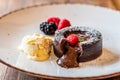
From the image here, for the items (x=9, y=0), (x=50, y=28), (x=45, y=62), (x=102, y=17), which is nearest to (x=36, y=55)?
(x=45, y=62)

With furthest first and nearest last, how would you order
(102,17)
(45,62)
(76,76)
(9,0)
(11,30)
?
(9,0) < (102,17) < (11,30) < (45,62) < (76,76)

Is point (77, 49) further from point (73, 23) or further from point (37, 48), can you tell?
point (73, 23)

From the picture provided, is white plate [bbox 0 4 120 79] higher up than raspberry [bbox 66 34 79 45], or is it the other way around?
raspberry [bbox 66 34 79 45]

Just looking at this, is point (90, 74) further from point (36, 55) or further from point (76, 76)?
point (36, 55)

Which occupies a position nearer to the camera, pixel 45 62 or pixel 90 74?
pixel 90 74

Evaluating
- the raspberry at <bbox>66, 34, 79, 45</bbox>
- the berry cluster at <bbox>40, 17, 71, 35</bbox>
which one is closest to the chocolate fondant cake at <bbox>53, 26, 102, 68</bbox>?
the raspberry at <bbox>66, 34, 79, 45</bbox>

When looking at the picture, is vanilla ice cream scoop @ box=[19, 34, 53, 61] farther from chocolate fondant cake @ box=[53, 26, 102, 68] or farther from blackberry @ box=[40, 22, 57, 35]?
blackberry @ box=[40, 22, 57, 35]
